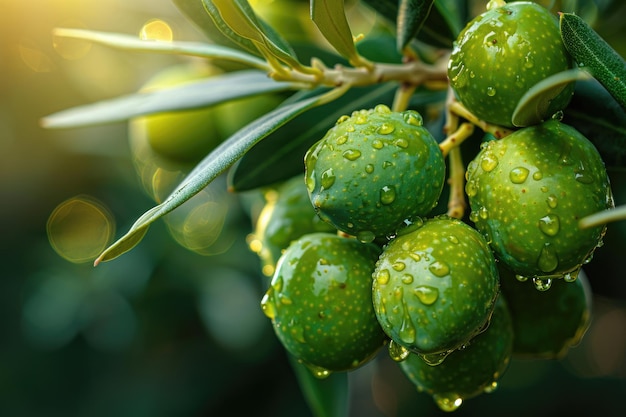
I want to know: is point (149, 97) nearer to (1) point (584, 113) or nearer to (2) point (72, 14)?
(1) point (584, 113)

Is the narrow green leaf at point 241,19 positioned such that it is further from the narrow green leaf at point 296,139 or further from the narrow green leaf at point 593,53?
the narrow green leaf at point 593,53

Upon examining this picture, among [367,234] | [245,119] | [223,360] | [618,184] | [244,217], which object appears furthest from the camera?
[223,360]

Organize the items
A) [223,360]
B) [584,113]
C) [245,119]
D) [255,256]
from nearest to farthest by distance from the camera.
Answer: [584,113] → [245,119] → [255,256] → [223,360]

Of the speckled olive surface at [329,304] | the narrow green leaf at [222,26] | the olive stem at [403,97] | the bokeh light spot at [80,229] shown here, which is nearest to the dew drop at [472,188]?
the speckled olive surface at [329,304]

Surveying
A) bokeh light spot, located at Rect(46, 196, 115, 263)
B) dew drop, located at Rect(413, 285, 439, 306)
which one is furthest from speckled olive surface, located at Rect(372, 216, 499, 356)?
bokeh light spot, located at Rect(46, 196, 115, 263)

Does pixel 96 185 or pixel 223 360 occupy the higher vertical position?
pixel 96 185

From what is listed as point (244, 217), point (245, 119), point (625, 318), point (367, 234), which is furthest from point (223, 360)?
point (367, 234)
